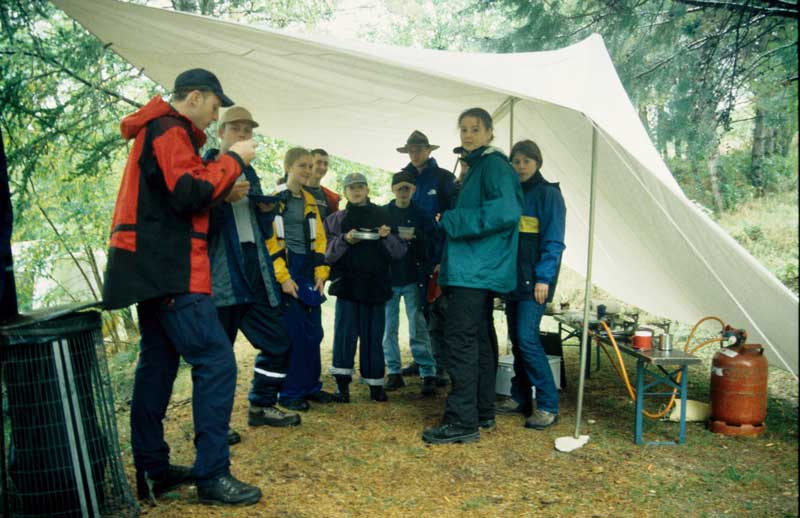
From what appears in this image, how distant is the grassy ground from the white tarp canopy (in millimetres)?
611

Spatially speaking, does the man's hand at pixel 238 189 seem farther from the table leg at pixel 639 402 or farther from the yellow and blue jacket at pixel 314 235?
the table leg at pixel 639 402

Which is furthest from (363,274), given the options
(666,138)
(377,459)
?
(666,138)

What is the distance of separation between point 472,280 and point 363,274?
0.94m

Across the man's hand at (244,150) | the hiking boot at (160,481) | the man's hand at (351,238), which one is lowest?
the hiking boot at (160,481)

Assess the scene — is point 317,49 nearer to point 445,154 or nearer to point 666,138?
point 445,154

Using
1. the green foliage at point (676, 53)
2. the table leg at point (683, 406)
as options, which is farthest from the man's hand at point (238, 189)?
the green foliage at point (676, 53)

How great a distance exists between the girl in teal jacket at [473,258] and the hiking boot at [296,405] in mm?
857

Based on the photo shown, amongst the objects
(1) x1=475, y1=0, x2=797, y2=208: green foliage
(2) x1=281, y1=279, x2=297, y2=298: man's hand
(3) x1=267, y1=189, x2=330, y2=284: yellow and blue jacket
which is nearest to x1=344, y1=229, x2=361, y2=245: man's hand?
(3) x1=267, y1=189, x2=330, y2=284: yellow and blue jacket

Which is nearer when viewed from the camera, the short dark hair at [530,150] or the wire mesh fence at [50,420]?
the wire mesh fence at [50,420]

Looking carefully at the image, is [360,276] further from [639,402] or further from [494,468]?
[639,402]

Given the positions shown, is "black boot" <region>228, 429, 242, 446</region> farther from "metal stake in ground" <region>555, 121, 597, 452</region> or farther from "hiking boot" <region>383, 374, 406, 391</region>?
"metal stake in ground" <region>555, 121, 597, 452</region>

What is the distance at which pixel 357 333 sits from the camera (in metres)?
3.87

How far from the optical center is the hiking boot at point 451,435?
3.21m

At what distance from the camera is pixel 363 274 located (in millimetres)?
3828
